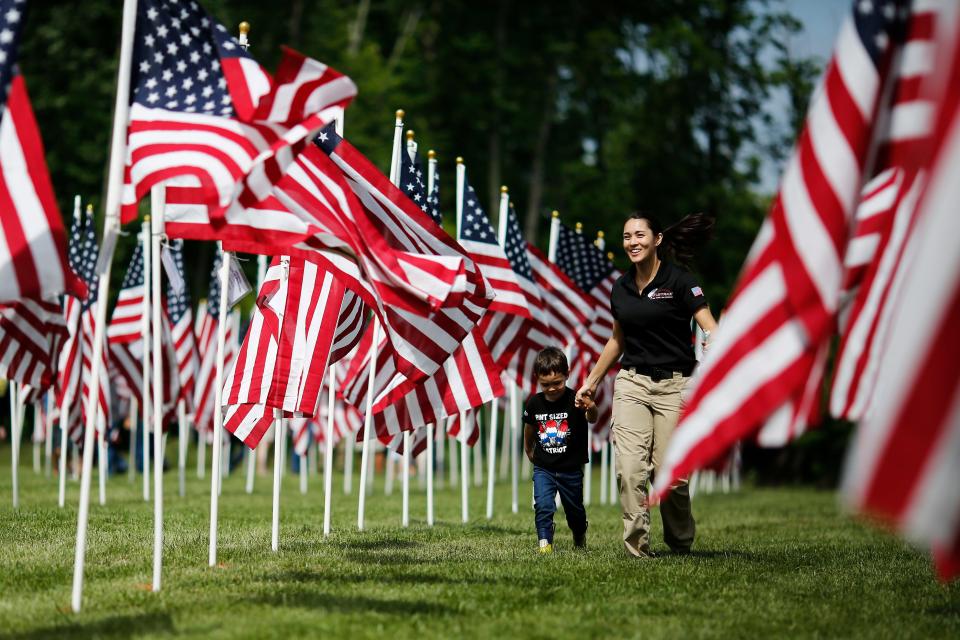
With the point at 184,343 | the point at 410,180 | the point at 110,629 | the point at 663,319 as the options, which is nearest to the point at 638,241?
the point at 663,319

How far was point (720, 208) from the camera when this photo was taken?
39.2 m

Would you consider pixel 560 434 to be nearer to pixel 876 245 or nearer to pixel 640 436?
pixel 640 436

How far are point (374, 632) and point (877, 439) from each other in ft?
10.6

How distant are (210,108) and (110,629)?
300 cm

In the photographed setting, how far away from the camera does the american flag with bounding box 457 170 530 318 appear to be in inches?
549

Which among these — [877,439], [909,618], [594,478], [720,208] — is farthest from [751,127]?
[877,439]

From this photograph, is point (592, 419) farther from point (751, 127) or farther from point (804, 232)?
point (751, 127)

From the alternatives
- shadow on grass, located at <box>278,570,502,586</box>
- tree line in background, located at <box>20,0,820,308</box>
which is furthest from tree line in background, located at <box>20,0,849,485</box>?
shadow on grass, located at <box>278,570,502,586</box>

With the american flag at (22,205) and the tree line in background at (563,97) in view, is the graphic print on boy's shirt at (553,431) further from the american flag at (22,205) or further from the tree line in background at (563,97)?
the tree line in background at (563,97)

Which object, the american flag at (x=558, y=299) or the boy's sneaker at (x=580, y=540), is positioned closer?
the boy's sneaker at (x=580, y=540)

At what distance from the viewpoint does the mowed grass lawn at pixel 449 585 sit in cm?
693

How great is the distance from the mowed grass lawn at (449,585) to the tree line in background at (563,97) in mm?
26567

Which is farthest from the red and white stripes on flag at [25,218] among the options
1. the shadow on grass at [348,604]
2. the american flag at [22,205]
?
the shadow on grass at [348,604]

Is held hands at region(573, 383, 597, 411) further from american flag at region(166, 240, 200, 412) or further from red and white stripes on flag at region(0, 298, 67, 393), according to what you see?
american flag at region(166, 240, 200, 412)
